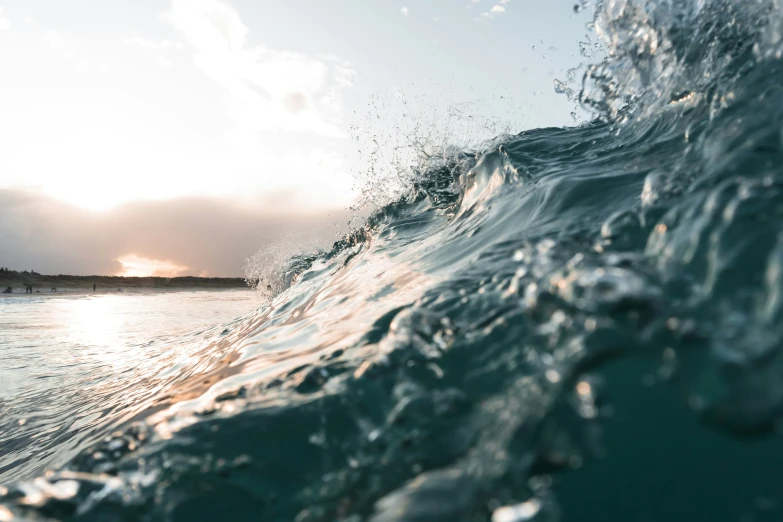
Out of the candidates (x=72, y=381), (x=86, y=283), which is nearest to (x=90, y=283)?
(x=86, y=283)

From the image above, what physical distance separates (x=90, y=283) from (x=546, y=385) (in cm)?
4064

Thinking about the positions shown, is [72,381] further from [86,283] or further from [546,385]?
[86,283]

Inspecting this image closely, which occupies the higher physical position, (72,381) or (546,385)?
(546,385)

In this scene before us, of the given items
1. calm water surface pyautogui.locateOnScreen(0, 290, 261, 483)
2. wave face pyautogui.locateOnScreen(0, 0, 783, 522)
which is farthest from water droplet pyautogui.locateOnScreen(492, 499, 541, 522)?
calm water surface pyautogui.locateOnScreen(0, 290, 261, 483)

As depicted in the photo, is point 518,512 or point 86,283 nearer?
point 518,512

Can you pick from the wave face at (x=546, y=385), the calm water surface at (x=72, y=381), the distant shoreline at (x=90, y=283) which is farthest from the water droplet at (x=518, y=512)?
the distant shoreline at (x=90, y=283)

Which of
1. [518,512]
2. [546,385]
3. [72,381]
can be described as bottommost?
[72,381]

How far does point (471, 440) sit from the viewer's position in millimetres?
1146

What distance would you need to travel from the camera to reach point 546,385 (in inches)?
43.8

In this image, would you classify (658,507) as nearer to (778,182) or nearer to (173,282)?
(778,182)

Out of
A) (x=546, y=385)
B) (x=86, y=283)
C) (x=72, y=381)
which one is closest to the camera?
(x=546, y=385)

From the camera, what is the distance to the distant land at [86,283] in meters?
29.7

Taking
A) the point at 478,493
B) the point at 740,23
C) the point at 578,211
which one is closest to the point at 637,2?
the point at 740,23

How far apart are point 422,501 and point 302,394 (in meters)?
0.66
